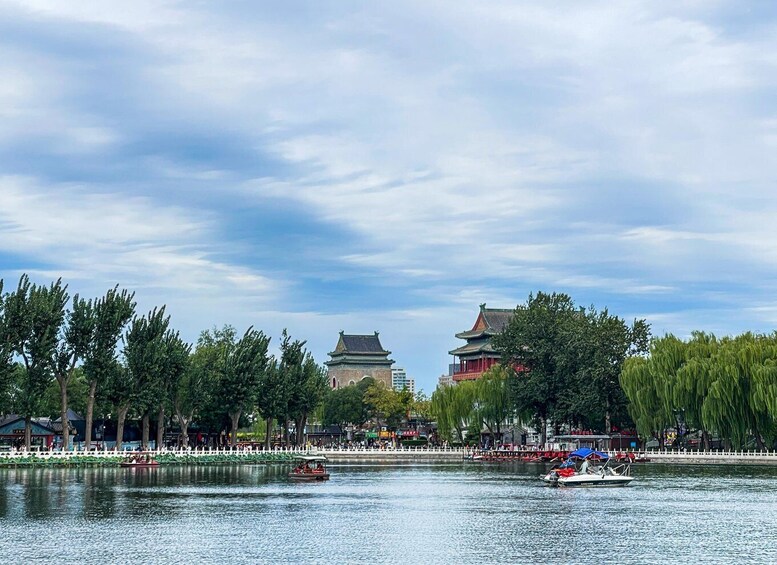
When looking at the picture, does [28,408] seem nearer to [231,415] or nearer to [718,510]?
[231,415]

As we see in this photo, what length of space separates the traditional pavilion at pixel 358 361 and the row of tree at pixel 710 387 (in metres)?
94.4

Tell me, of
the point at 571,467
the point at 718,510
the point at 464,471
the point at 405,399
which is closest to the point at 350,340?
the point at 405,399

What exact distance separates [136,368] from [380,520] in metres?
42.6

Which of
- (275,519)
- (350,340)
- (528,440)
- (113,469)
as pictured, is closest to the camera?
(275,519)

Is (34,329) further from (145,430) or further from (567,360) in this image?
(567,360)

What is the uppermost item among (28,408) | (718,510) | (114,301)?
(114,301)

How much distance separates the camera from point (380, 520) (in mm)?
43906

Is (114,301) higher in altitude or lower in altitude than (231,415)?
higher

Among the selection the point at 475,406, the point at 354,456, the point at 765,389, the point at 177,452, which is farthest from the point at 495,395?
the point at 765,389

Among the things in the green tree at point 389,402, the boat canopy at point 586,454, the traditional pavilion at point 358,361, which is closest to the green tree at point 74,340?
the boat canopy at point 586,454

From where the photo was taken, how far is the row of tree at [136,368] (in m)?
75.9

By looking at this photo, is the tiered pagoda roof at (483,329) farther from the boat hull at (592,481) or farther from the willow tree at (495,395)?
the boat hull at (592,481)

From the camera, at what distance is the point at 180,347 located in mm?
86688

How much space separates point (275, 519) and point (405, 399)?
314 feet
